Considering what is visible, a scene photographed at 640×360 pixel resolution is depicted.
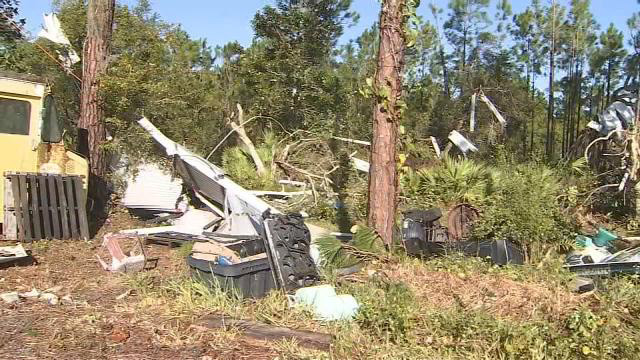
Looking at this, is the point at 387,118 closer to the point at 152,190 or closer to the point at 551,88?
the point at 152,190

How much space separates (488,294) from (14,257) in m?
5.10

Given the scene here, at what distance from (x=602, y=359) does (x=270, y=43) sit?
533 inches

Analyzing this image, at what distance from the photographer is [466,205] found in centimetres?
949

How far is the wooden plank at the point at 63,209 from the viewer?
8.53 metres

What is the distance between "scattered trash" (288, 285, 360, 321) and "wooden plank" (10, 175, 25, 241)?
14.6 ft

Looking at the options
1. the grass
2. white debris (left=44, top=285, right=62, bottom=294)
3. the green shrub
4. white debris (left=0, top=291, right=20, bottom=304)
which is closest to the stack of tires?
the grass

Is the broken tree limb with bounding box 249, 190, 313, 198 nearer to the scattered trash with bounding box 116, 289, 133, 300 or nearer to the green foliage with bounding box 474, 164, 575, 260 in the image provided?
the green foliage with bounding box 474, 164, 575, 260

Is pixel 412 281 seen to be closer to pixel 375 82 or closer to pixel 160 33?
pixel 375 82

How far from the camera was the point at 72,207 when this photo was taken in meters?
8.73

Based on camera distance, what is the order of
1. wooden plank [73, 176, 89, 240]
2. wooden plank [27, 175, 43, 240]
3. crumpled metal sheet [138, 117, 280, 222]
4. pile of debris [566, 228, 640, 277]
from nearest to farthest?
1. pile of debris [566, 228, 640, 277]
2. wooden plank [27, 175, 43, 240]
3. wooden plank [73, 176, 89, 240]
4. crumpled metal sheet [138, 117, 280, 222]

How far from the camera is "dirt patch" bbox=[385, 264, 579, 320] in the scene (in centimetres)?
511

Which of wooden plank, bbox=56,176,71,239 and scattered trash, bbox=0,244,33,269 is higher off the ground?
wooden plank, bbox=56,176,71,239

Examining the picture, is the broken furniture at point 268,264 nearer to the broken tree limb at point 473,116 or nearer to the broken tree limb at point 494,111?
the broken tree limb at point 494,111

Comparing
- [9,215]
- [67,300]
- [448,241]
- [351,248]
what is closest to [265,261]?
[351,248]
